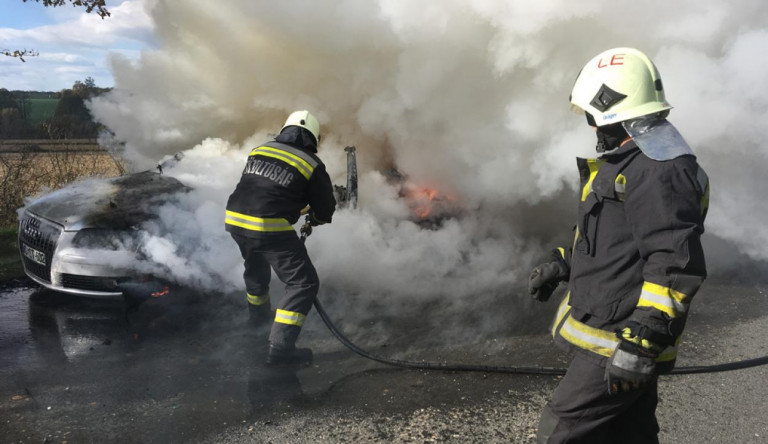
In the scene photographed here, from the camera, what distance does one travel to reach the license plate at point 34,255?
4.64 meters

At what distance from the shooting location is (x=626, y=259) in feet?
6.48

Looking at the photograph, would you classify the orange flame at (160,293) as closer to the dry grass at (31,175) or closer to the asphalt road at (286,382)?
the asphalt road at (286,382)

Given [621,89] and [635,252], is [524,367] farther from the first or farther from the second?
[621,89]

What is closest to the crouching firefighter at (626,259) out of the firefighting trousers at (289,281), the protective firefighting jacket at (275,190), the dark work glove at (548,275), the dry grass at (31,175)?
the dark work glove at (548,275)

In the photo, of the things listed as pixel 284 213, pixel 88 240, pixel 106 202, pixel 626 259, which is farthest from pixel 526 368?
pixel 106 202

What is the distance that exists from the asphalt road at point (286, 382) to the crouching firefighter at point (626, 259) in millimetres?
958

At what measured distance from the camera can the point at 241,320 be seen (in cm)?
461

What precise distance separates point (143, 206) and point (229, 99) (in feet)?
9.24

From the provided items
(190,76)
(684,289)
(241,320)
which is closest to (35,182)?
(190,76)

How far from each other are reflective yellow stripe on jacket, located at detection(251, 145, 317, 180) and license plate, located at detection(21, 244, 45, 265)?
7.37 ft

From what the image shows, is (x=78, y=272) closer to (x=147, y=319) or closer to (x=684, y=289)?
(x=147, y=319)

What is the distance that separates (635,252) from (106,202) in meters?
4.49

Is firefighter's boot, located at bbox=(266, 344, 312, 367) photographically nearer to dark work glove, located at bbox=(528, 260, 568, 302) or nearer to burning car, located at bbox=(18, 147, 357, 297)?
burning car, located at bbox=(18, 147, 357, 297)

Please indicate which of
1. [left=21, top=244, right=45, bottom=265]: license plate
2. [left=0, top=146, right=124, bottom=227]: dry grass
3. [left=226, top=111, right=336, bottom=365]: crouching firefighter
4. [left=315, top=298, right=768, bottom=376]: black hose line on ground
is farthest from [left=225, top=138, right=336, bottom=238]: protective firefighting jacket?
[left=0, top=146, right=124, bottom=227]: dry grass
